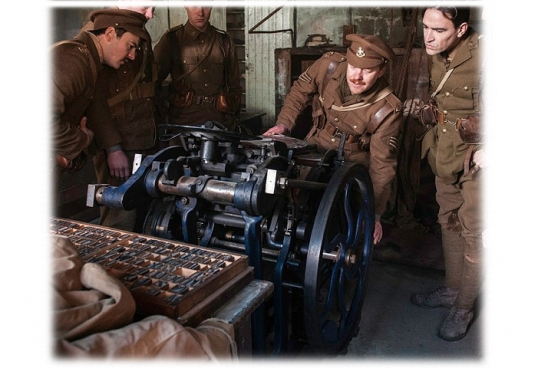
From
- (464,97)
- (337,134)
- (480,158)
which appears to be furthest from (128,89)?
(480,158)

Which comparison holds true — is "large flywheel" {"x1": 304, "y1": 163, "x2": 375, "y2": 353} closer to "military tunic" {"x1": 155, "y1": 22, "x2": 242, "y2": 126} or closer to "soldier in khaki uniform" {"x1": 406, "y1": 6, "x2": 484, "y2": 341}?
"soldier in khaki uniform" {"x1": 406, "y1": 6, "x2": 484, "y2": 341}

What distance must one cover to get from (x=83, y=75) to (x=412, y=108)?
→ 2338 mm

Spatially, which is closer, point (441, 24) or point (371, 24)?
point (441, 24)

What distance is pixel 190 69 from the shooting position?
4.06 meters

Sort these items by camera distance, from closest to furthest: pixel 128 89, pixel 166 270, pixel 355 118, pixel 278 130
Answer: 1. pixel 166 270
2. pixel 355 118
3. pixel 128 89
4. pixel 278 130

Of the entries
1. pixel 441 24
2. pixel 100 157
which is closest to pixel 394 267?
pixel 441 24

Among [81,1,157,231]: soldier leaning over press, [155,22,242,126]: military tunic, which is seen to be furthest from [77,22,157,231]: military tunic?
[155,22,242,126]: military tunic

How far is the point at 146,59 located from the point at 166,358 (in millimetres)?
2577

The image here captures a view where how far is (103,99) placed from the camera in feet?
10.1

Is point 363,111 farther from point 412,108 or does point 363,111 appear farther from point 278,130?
point 412,108

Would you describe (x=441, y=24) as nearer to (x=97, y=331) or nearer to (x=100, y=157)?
(x=100, y=157)

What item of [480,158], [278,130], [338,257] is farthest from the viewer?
[278,130]

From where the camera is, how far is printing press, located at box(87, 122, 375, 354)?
2242mm

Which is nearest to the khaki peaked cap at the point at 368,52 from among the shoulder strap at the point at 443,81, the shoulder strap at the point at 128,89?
the shoulder strap at the point at 443,81
